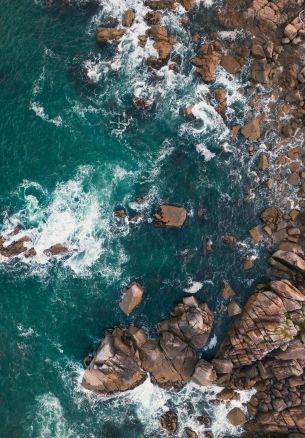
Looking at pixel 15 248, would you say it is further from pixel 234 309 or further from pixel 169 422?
pixel 169 422

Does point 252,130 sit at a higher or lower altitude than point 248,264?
higher

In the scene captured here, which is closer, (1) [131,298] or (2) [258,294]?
(1) [131,298]

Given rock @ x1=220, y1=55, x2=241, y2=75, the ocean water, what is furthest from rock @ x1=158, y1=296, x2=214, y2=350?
rock @ x1=220, y1=55, x2=241, y2=75

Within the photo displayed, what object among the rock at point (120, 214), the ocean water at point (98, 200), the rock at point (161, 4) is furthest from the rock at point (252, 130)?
the rock at point (120, 214)

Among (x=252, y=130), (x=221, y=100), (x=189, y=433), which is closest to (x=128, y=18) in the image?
(x=221, y=100)

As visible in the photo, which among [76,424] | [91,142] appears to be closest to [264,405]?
[76,424]

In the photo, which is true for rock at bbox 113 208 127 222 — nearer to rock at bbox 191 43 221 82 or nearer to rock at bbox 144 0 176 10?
rock at bbox 191 43 221 82

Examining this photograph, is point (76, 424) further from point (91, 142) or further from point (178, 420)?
point (91, 142)
